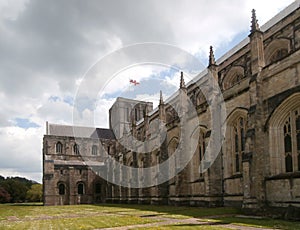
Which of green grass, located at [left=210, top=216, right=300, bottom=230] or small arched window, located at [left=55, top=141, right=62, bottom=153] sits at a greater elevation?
small arched window, located at [left=55, top=141, right=62, bottom=153]

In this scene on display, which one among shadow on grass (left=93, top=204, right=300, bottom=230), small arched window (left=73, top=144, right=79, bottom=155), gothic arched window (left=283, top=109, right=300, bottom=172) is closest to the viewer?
Result: shadow on grass (left=93, top=204, right=300, bottom=230)

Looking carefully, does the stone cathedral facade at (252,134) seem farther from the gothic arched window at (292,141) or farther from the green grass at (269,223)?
the green grass at (269,223)

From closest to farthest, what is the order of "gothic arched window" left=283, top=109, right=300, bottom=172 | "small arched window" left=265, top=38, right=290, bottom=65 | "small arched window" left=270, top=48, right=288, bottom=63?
1. "gothic arched window" left=283, top=109, right=300, bottom=172
2. "small arched window" left=265, top=38, right=290, bottom=65
3. "small arched window" left=270, top=48, right=288, bottom=63

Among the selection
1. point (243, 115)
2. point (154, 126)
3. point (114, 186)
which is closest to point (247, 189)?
point (243, 115)

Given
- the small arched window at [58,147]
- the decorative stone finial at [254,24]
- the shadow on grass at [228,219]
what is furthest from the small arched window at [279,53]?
the small arched window at [58,147]

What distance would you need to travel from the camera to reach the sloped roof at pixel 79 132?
7256cm

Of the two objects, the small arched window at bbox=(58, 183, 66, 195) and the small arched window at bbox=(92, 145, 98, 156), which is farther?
the small arched window at bbox=(92, 145, 98, 156)

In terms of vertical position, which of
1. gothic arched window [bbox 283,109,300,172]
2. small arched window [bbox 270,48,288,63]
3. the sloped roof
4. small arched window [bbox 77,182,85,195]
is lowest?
small arched window [bbox 77,182,85,195]

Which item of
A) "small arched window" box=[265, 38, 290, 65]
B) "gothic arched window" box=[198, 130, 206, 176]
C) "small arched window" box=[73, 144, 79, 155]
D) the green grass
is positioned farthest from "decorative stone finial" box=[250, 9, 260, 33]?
"small arched window" box=[73, 144, 79, 155]

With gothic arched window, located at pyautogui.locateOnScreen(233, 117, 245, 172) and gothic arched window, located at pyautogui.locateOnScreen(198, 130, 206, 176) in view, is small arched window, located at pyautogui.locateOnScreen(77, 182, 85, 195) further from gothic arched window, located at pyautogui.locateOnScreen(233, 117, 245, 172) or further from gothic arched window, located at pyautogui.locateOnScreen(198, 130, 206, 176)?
gothic arched window, located at pyautogui.locateOnScreen(233, 117, 245, 172)

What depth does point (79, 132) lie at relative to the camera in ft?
247

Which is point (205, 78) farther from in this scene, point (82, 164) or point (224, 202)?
point (82, 164)

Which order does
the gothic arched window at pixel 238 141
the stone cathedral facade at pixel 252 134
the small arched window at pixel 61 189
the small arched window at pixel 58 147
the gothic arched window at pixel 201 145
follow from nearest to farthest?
the stone cathedral facade at pixel 252 134 < the gothic arched window at pixel 238 141 < the gothic arched window at pixel 201 145 < the small arched window at pixel 61 189 < the small arched window at pixel 58 147

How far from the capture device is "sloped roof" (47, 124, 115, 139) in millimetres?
72562
